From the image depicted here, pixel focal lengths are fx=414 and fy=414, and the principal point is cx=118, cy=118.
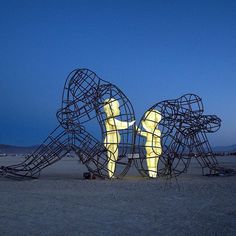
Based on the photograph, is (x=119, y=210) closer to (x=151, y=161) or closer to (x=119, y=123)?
(x=119, y=123)

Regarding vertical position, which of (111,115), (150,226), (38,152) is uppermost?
(111,115)

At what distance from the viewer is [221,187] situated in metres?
13.2

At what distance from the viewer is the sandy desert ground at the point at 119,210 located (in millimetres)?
6570

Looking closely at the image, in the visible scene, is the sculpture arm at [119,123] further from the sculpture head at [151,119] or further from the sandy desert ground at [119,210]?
the sandy desert ground at [119,210]

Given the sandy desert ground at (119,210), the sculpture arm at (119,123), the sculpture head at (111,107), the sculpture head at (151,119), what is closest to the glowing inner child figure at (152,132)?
the sculpture head at (151,119)

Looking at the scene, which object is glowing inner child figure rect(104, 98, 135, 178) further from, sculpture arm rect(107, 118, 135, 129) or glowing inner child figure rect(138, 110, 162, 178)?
glowing inner child figure rect(138, 110, 162, 178)

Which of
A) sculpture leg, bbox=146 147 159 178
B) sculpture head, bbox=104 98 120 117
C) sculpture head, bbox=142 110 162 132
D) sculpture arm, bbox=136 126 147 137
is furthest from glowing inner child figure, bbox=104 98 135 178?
sculpture leg, bbox=146 147 159 178

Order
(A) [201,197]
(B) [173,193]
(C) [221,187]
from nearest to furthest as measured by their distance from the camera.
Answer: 1. (A) [201,197]
2. (B) [173,193]
3. (C) [221,187]

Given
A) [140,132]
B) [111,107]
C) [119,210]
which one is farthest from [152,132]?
[119,210]

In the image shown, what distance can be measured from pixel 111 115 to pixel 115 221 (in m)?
8.58

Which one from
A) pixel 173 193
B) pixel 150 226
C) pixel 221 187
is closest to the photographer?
pixel 150 226

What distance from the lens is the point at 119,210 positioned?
8.53m

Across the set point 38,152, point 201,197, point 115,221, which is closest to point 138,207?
point 115,221

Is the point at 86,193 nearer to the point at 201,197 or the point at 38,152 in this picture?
the point at 201,197
